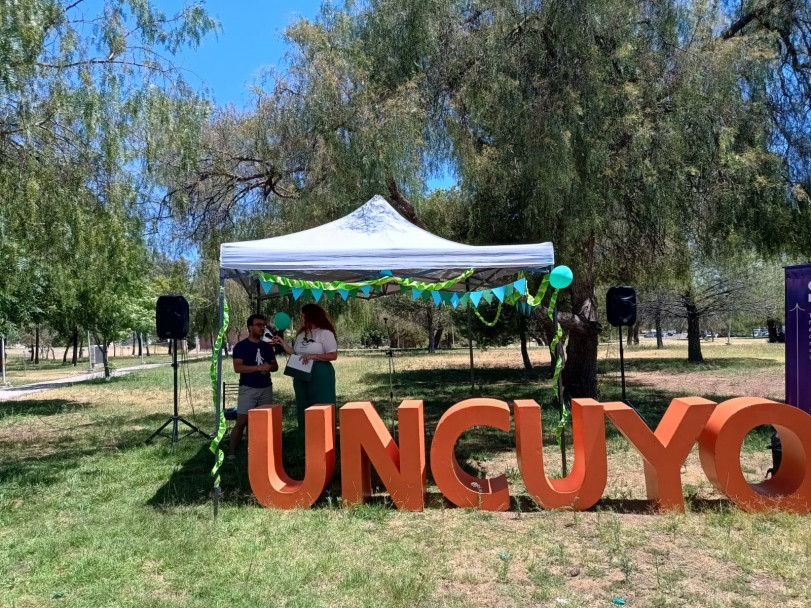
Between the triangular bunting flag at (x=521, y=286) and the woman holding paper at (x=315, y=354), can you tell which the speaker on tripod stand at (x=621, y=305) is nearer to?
the triangular bunting flag at (x=521, y=286)

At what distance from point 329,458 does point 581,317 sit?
5536mm

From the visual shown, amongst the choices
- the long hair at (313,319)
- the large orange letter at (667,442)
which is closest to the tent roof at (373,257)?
the long hair at (313,319)

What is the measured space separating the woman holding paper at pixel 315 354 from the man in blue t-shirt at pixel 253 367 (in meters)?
0.20

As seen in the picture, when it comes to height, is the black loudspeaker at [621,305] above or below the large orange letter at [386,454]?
Result: above

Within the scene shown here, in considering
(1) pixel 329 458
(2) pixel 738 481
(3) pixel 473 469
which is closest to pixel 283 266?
(1) pixel 329 458

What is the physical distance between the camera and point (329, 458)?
5078 mm

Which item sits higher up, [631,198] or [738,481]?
[631,198]

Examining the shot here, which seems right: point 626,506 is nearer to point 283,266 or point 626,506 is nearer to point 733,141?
point 283,266

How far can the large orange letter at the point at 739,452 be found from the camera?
4645 mm

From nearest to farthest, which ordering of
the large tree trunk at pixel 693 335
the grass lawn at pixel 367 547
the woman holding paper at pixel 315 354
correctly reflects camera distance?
1. the grass lawn at pixel 367 547
2. the woman holding paper at pixel 315 354
3. the large tree trunk at pixel 693 335

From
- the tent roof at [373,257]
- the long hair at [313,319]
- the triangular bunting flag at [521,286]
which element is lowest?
the long hair at [313,319]

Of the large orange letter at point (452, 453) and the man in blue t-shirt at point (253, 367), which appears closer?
the large orange letter at point (452, 453)

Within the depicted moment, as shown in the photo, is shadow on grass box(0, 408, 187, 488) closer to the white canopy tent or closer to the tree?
the white canopy tent

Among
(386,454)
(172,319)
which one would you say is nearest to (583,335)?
(386,454)
